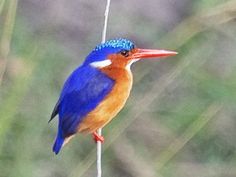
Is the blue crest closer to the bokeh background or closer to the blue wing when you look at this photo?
the blue wing

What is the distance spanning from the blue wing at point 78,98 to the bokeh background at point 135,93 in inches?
30.1

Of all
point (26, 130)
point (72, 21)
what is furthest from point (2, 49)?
point (72, 21)

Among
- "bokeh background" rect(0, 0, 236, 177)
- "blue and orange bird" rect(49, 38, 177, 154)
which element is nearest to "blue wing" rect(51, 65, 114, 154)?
"blue and orange bird" rect(49, 38, 177, 154)

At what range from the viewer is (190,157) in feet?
12.9

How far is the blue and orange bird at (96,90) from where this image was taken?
1964 mm

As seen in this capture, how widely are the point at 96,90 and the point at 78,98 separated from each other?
0.06 m

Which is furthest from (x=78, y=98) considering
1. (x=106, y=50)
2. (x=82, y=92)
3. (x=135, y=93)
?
(x=135, y=93)

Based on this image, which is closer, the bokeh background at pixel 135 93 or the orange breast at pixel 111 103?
the orange breast at pixel 111 103

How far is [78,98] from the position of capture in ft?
6.44

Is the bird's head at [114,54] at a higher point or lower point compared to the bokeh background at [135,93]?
lower

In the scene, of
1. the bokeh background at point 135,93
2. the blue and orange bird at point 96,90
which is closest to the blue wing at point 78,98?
the blue and orange bird at point 96,90

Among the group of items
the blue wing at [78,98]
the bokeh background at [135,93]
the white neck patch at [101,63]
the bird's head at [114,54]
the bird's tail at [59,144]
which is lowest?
the bird's tail at [59,144]

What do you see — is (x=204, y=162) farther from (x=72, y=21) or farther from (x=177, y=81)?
(x=72, y=21)

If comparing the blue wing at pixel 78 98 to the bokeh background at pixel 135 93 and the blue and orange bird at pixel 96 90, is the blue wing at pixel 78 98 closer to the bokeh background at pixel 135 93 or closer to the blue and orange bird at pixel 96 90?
the blue and orange bird at pixel 96 90
